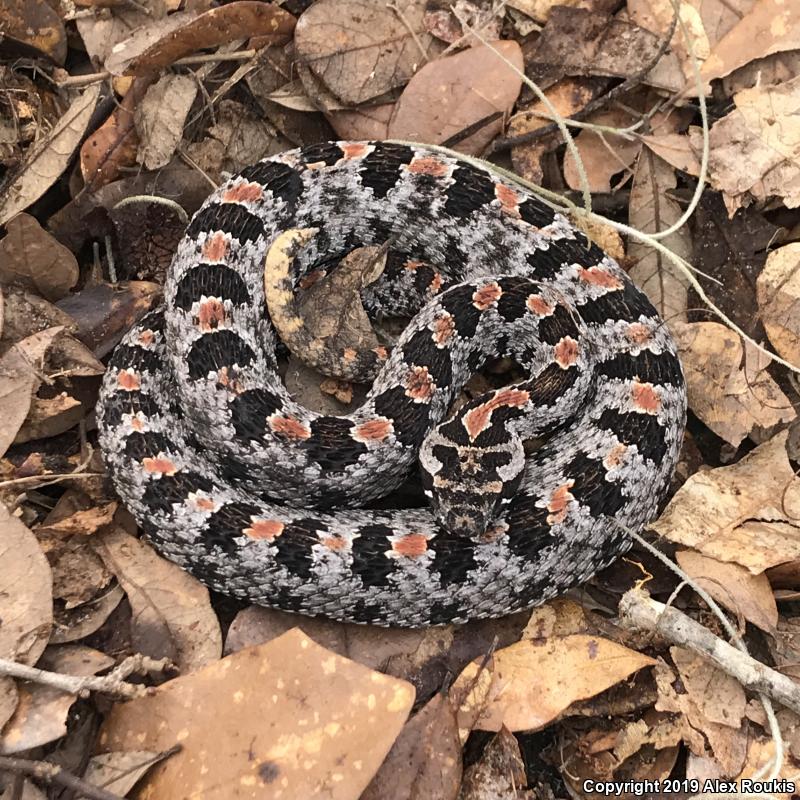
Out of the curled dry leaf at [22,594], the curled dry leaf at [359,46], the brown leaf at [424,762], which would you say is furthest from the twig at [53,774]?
the curled dry leaf at [359,46]

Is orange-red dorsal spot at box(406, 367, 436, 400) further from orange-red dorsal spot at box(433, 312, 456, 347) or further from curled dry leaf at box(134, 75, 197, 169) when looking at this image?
curled dry leaf at box(134, 75, 197, 169)

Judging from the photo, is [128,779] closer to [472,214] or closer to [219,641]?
[219,641]

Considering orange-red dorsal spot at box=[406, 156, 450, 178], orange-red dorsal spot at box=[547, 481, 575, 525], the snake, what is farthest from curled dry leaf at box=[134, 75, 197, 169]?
orange-red dorsal spot at box=[547, 481, 575, 525]

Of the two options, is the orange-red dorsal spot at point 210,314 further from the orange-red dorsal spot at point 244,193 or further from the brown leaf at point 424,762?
the brown leaf at point 424,762

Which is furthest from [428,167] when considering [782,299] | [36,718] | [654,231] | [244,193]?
[36,718]

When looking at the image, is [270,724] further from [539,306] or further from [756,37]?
[756,37]

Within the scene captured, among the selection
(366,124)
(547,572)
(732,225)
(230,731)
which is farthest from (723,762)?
(366,124)
